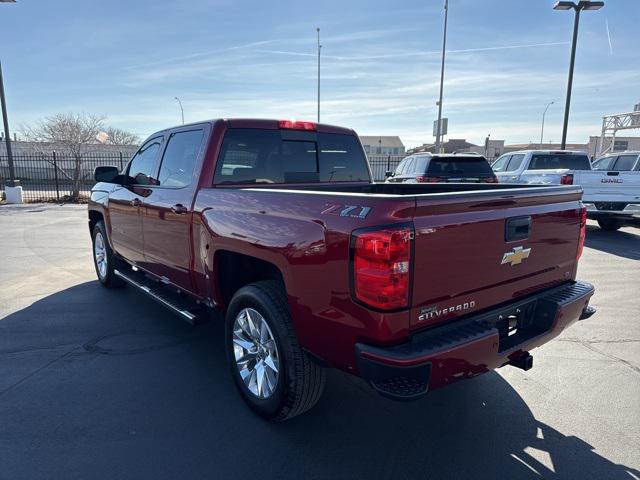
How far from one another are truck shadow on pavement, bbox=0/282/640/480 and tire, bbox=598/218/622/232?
10006 millimetres

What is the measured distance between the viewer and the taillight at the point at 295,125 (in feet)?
13.3

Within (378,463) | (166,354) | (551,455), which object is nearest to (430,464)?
(378,463)

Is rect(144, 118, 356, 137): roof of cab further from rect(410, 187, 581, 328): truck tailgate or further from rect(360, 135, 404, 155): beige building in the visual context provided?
rect(360, 135, 404, 155): beige building

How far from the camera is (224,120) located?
3.71m

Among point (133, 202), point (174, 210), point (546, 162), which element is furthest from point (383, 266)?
point (546, 162)

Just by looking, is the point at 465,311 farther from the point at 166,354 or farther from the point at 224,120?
the point at 166,354

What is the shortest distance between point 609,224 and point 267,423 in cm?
1173

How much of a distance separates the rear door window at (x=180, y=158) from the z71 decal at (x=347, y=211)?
1783mm

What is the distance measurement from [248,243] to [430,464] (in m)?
1.74

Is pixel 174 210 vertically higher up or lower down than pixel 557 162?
lower down

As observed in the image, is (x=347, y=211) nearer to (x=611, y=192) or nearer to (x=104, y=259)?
(x=104, y=259)

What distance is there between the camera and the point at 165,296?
13.8ft

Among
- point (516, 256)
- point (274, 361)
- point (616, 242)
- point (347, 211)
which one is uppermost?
point (347, 211)

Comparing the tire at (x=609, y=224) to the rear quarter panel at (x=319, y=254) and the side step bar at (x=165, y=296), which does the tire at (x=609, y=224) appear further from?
the rear quarter panel at (x=319, y=254)
